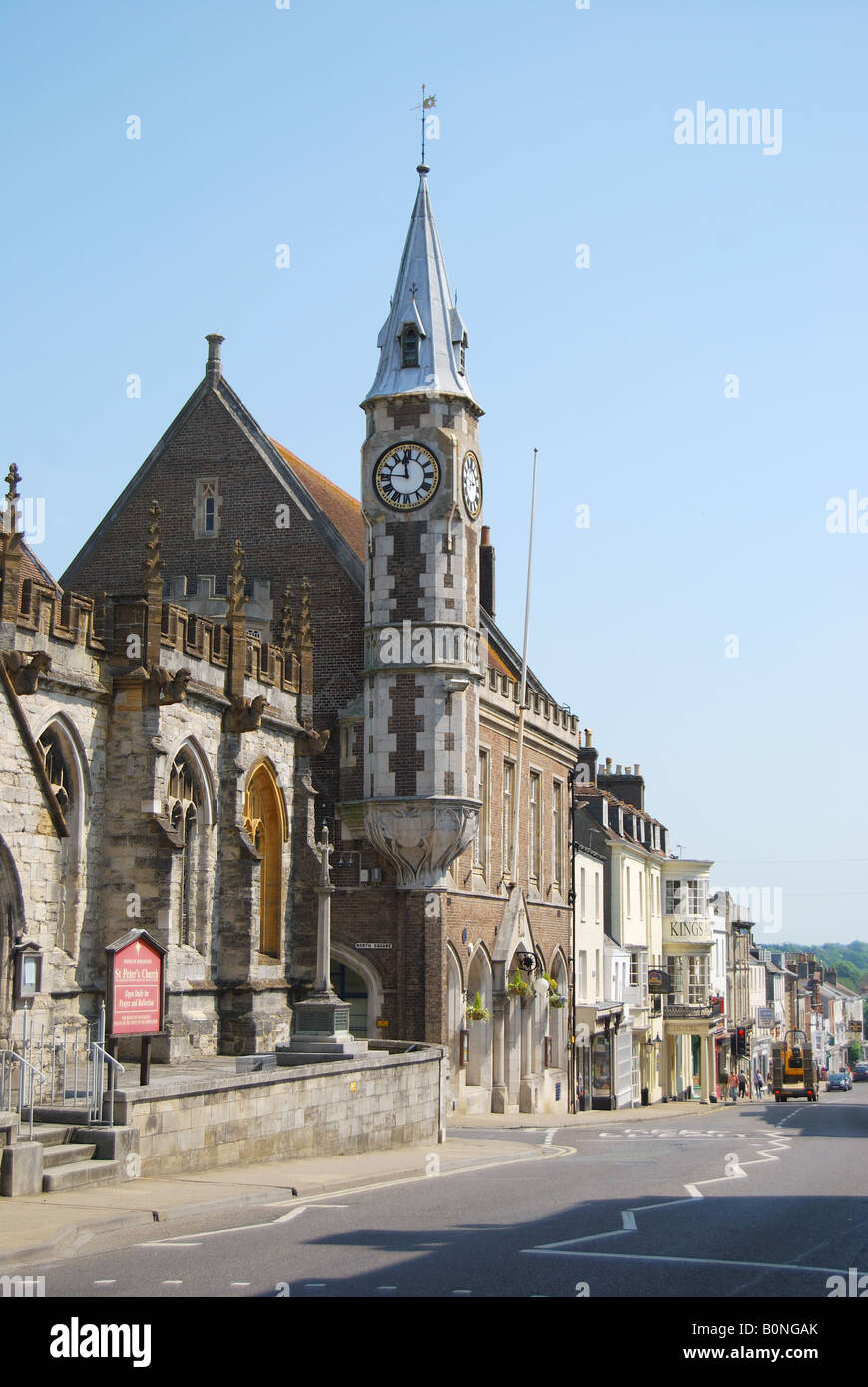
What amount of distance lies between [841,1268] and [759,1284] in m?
1.36

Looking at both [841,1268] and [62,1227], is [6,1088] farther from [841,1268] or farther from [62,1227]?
[841,1268]

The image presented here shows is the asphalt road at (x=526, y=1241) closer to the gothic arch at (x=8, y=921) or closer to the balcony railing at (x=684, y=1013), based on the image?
the gothic arch at (x=8, y=921)

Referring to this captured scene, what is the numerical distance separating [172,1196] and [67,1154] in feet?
4.41

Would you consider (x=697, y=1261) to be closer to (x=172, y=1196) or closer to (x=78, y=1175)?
(x=172, y=1196)

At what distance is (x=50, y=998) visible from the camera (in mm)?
24078

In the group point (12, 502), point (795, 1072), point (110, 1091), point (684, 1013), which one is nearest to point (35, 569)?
point (12, 502)

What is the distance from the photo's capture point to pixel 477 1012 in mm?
38531

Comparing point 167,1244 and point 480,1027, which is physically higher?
point 480,1027

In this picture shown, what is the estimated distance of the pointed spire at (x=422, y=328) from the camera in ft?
122

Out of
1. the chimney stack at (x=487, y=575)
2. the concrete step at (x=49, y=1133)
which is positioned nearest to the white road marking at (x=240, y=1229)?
the concrete step at (x=49, y=1133)

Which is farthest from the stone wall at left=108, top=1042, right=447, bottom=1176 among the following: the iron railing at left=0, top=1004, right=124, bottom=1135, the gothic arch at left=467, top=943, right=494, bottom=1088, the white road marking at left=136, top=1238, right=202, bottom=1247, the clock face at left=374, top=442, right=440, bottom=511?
the clock face at left=374, top=442, right=440, bottom=511

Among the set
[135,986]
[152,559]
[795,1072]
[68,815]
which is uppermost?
[152,559]

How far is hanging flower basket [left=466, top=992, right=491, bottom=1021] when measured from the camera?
38.5 meters
